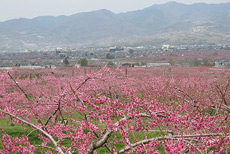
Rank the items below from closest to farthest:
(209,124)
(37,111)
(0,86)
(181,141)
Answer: (181,141)
(209,124)
(37,111)
(0,86)

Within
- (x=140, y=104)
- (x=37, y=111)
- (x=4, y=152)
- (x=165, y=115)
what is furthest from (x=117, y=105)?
(x=37, y=111)

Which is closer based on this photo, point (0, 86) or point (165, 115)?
point (165, 115)

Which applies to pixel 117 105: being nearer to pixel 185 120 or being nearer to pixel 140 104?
pixel 140 104

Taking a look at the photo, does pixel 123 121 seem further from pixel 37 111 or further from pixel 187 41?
pixel 187 41

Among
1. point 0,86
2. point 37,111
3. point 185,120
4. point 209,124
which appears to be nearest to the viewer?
point 185,120

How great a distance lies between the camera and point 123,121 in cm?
411

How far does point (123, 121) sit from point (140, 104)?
0.69 metres

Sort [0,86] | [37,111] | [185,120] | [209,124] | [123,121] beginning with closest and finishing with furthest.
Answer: [123,121]
[185,120]
[209,124]
[37,111]
[0,86]

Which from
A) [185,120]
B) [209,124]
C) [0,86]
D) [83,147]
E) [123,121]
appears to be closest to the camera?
[123,121]

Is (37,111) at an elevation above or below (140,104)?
below

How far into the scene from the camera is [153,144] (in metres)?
3.86

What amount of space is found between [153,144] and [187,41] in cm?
19540

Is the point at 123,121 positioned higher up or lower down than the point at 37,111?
higher up

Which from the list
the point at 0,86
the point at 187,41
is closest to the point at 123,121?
the point at 0,86
